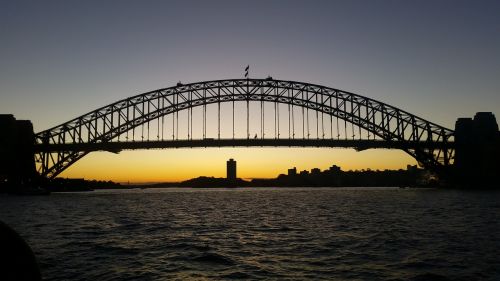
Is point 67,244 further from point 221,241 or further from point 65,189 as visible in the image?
point 65,189

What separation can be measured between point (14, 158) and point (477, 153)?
8434 centimetres

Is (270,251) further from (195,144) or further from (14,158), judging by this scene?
(14,158)

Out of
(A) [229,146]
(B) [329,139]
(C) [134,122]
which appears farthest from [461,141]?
A: (C) [134,122]

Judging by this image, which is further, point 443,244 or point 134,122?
point 134,122

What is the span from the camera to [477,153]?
8300 centimetres

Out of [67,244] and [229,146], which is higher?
[229,146]

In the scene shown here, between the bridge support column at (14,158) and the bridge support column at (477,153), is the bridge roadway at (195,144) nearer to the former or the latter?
the bridge support column at (14,158)

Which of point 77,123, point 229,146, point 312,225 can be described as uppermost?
point 77,123

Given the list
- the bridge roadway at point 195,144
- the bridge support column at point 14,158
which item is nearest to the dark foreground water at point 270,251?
the bridge roadway at point 195,144

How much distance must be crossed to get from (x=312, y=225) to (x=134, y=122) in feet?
195

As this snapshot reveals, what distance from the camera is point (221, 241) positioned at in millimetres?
18828

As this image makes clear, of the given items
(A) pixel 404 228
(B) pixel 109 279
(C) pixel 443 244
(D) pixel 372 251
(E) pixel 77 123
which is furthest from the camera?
(E) pixel 77 123

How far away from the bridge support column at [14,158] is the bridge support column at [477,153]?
7784 centimetres

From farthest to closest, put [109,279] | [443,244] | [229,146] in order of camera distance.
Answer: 1. [229,146]
2. [443,244]
3. [109,279]
